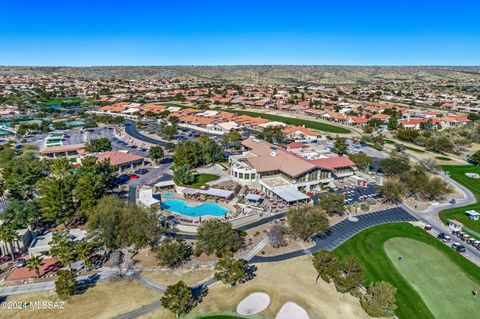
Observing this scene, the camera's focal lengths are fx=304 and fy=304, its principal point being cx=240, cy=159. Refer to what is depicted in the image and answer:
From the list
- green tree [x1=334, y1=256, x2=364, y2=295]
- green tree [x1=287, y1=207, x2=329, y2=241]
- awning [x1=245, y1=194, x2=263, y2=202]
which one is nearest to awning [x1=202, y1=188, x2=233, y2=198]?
awning [x1=245, y1=194, x2=263, y2=202]

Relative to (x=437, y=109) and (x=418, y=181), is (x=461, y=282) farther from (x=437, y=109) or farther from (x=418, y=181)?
(x=437, y=109)

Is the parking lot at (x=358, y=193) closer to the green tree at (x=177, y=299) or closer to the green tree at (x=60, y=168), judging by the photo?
the green tree at (x=177, y=299)

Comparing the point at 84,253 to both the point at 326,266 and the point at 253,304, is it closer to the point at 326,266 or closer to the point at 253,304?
the point at 253,304

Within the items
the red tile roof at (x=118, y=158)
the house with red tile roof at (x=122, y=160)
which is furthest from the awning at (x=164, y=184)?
the red tile roof at (x=118, y=158)

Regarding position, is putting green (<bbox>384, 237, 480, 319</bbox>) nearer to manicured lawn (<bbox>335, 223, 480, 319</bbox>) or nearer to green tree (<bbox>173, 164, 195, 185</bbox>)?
manicured lawn (<bbox>335, 223, 480, 319</bbox>)

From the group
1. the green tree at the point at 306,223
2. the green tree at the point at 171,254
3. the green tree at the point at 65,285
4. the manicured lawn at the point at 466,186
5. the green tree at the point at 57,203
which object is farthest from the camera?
the manicured lawn at the point at 466,186

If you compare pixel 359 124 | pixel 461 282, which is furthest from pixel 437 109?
pixel 461 282

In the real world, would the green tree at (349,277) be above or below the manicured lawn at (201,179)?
above
